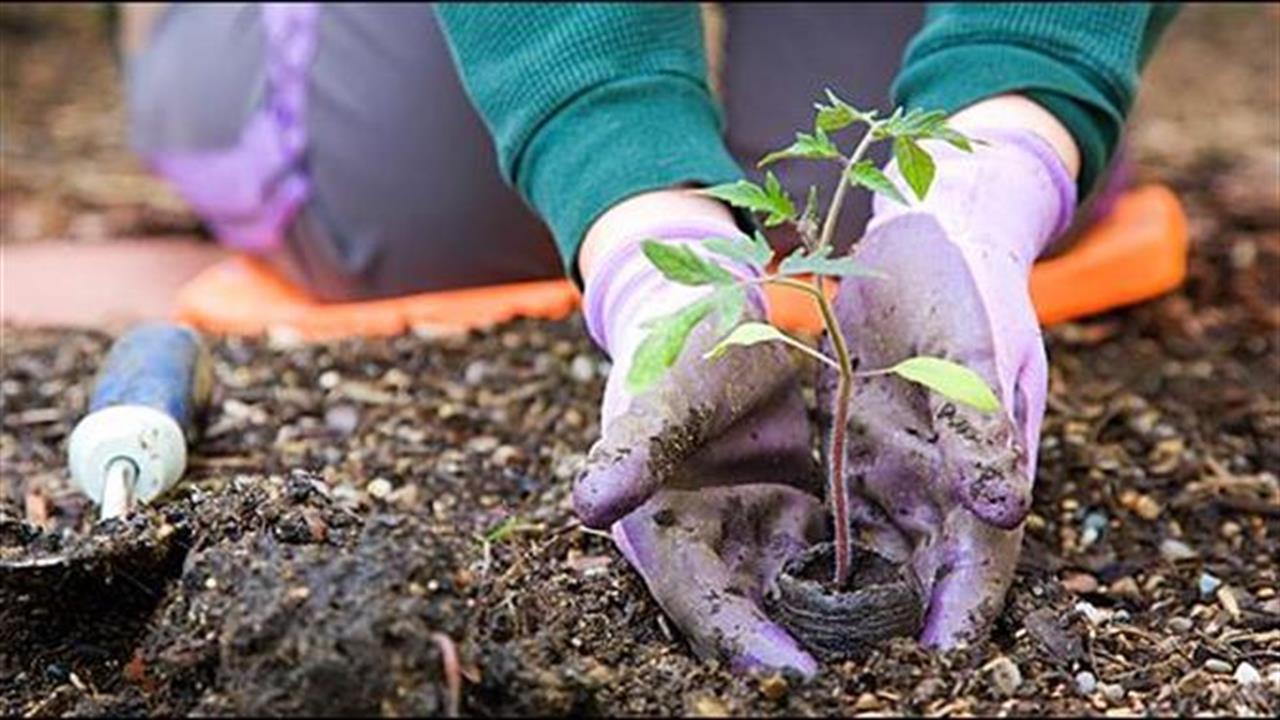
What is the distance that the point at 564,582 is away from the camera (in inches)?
46.0

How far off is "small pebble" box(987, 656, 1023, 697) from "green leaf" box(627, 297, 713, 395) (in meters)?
0.24

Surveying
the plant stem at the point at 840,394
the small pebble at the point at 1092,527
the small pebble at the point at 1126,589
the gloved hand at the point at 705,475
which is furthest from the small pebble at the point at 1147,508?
the plant stem at the point at 840,394

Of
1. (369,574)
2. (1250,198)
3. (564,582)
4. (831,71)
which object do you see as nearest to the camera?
(369,574)

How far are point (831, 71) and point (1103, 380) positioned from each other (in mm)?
413

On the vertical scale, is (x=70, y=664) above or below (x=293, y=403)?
above

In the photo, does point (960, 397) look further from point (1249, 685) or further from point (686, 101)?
point (686, 101)

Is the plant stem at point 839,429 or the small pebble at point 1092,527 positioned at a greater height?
the plant stem at point 839,429

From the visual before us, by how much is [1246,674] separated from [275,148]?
124cm

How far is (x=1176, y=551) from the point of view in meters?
1.41

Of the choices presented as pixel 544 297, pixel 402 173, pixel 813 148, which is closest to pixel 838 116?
pixel 813 148

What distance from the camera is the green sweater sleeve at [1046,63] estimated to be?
1.44 m

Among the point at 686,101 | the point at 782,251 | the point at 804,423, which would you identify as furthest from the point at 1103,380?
the point at 804,423

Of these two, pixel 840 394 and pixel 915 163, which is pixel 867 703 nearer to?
pixel 840 394

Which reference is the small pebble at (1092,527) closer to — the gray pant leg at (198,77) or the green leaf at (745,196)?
the green leaf at (745,196)
